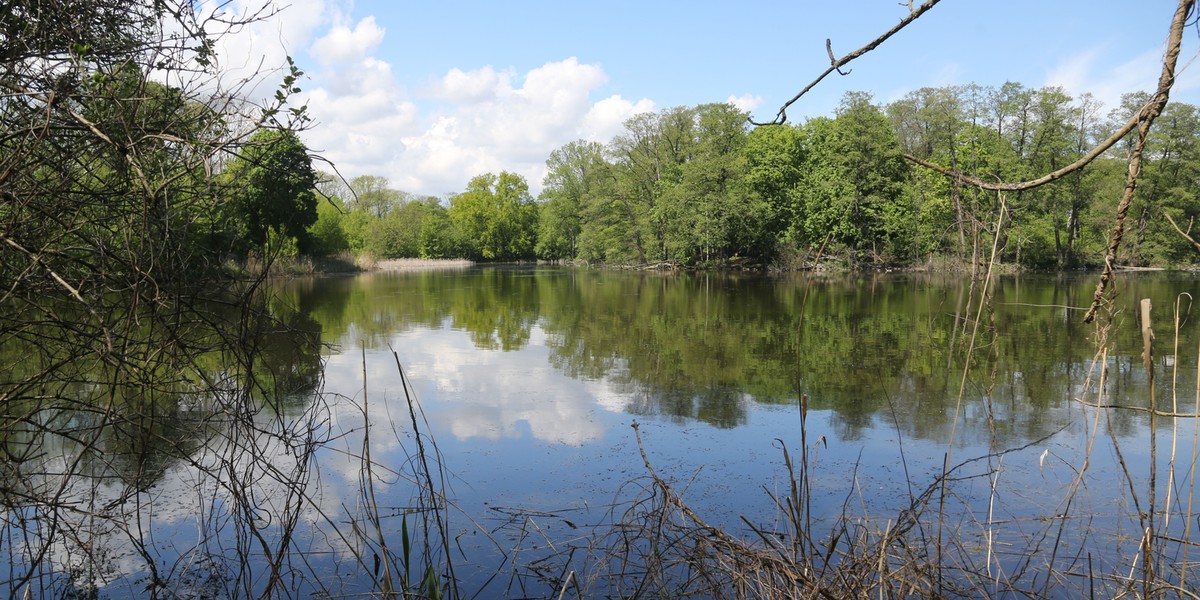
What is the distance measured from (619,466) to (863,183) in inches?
1557

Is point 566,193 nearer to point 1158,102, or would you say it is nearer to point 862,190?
point 862,190

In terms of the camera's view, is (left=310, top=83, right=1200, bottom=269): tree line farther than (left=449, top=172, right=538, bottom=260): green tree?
No

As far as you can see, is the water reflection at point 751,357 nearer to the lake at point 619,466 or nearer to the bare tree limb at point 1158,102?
the lake at point 619,466

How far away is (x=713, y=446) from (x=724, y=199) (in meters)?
36.4

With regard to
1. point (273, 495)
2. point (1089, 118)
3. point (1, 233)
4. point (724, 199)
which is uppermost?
point (1089, 118)

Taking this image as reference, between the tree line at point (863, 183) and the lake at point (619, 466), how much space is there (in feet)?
74.8

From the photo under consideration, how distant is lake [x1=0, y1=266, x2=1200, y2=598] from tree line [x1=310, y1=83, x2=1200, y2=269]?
898 inches

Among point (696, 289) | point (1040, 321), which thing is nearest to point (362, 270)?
point (696, 289)

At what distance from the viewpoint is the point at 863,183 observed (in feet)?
140

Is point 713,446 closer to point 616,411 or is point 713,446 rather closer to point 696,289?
point 616,411

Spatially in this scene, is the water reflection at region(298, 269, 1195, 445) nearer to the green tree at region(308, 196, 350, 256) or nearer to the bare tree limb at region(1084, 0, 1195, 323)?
the bare tree limb at region(1084, 0, 1195, 323)

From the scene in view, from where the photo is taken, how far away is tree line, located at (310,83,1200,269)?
37406 millimetres

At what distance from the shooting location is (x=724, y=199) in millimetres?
42500

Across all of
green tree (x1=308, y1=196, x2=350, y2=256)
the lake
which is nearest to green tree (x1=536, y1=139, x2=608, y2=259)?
green tree (x1=308, y1=196, x2=350, y2=256)
